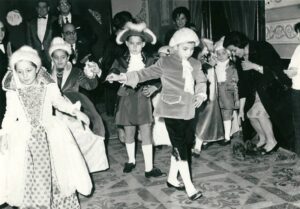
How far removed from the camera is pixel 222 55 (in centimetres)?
519

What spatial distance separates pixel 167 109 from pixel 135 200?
2.84 ft

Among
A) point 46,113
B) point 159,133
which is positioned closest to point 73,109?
point 46,113

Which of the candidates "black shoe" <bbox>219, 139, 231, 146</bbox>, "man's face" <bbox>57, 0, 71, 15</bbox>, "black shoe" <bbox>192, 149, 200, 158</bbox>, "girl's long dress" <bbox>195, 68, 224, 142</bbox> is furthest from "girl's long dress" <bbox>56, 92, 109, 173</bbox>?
"man's face" <bbox>57, 0, 71, 15</bbox>

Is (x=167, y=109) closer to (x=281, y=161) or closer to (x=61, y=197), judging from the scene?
(x=61, y=197)

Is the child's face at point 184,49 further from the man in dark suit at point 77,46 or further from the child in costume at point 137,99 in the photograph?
the man in dark suit at point 77,46

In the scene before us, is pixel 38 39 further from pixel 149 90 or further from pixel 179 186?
pixel 179 186

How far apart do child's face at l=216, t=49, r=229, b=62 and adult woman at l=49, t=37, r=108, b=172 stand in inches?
73.1

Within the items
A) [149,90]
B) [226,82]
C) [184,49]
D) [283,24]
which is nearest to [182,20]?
[226,82]

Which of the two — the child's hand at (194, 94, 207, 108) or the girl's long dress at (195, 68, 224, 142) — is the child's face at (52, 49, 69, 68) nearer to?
the child's hand at (194, 94, 207, 108)

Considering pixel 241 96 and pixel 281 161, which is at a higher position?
pixel 241 96

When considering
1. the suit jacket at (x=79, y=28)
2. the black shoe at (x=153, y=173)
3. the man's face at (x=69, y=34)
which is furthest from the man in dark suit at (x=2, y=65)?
the black shoe at (x=153, y=173)

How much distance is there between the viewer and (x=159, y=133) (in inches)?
204

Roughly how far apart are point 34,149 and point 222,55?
9.62 ft

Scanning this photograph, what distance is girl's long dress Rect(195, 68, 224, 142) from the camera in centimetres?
494
